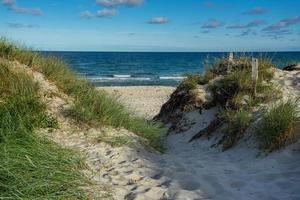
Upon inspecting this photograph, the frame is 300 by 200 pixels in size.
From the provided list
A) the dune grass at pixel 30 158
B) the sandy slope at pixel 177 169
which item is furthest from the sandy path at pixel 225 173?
the dune grass at pixel 30 158

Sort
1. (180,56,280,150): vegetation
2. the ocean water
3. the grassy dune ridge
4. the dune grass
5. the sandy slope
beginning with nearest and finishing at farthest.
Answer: the dune grass → the sandy slope → the grassy dune ridge → (180,56,280,150): vegetation → the ocean water

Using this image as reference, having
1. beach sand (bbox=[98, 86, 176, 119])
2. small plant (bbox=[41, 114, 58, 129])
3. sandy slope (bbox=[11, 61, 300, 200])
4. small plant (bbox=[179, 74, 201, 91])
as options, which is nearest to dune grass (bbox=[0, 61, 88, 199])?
small plant (bbox=[41, 114, 58, 129])

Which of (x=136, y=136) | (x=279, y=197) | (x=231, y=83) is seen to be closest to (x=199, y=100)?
(x=231, y=83)

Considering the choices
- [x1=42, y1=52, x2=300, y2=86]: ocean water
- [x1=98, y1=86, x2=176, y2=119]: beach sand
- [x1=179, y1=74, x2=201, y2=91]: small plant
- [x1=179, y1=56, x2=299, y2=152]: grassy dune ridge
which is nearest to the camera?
→ [x1=179, y1=56, x2=299, y2=152]: grassy dune ridge

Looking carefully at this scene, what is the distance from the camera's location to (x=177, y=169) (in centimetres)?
709

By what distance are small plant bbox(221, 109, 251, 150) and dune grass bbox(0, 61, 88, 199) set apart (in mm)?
3370

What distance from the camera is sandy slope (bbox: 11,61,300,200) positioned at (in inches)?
231

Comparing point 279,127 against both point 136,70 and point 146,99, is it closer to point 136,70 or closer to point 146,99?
point 146,99

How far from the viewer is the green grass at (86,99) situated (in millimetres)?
8664

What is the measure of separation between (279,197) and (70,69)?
627cm

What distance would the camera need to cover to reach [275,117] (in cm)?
777

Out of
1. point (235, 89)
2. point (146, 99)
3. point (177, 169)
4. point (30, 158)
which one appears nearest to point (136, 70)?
point (146, 99)

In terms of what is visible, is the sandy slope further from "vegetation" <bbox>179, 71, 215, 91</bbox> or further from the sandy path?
"vegetation" <bbox>179, 71, 215, 91</bbox>

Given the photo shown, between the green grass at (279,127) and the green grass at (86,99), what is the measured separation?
2.14m
